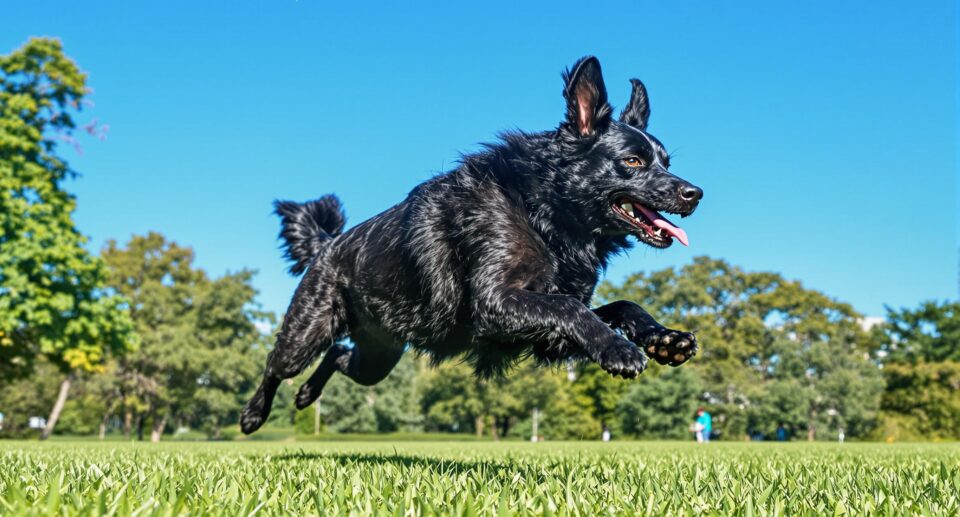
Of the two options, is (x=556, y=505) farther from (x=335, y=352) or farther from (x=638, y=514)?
(x=335, y=352)

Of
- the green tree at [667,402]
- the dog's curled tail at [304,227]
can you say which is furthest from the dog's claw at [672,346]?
the green tree at [667,402]

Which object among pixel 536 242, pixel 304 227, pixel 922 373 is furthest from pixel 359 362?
pixel 922 373

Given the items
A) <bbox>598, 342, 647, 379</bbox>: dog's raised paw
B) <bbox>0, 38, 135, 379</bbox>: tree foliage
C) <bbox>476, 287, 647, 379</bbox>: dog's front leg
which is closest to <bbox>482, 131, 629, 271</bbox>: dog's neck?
<bbox>476, 287, 647, 379</bbox>: dog's front leg

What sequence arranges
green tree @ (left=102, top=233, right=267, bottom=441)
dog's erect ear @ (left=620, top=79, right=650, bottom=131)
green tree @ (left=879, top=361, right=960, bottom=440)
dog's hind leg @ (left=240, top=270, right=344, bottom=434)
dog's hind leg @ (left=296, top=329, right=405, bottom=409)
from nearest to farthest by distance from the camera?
dog's erect ear @ (left=620, top=79, right=650, bottom=131) < dog's hind leg @ (left=240, top=270, right=344, bottom=434) < dog's hind leg @ (left=296, top=329, right=405, bottom=409) < green tree @ (left=102, top=233, right=267, bottom=441) < green tree @ (left=879, top=361, right=960, bottom=440)

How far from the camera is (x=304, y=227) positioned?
6777 mm

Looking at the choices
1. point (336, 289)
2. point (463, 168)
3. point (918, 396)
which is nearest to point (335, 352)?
point (336, 289)

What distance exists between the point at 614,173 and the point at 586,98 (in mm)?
497

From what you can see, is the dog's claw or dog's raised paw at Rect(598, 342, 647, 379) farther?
the dog's claw

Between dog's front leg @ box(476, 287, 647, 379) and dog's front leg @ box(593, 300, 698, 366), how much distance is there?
0.69 feet

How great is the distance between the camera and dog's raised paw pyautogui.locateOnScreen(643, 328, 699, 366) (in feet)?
12.1

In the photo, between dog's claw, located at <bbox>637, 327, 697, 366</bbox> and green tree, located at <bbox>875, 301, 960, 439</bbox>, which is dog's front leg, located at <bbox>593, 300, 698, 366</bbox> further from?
green tree, located at <bbox>875, 301, 960, 439</bbox>

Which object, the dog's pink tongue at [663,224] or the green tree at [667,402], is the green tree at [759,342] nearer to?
the green tree at [667,402]

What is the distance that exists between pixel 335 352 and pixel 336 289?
83 cm

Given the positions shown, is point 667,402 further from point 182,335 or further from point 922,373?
point 182,335
